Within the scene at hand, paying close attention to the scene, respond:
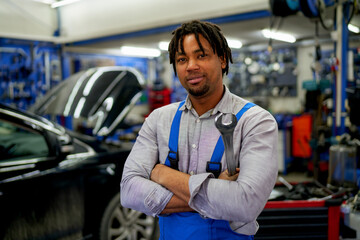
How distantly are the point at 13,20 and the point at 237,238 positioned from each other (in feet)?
23.6

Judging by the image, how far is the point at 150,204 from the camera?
48.1 inches

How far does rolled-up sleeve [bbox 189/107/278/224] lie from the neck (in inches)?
7.5

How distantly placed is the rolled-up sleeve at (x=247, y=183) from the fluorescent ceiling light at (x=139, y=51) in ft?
25.6

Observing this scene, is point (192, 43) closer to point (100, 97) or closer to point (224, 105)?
point (224, 105)

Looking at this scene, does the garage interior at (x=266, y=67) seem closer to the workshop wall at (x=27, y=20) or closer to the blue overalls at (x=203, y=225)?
the workshop wall at (x=27, y=20)

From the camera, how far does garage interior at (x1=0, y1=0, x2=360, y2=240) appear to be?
6.84ft

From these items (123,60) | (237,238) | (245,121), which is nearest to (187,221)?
(237,238)

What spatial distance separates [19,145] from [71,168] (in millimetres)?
486

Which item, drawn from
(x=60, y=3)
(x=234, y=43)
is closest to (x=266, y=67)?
(x=234, y=43)

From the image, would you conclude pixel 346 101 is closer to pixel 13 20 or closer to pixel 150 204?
pixel 150 204

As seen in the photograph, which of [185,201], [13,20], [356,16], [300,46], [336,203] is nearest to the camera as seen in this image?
[185,201]

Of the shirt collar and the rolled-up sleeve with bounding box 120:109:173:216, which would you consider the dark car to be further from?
the shirt collar

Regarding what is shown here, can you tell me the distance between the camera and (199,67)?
4.17 ft

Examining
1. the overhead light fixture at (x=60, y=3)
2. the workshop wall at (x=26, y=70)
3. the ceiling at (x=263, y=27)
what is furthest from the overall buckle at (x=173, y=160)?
the overhead light fixture at (x=60, y=3)
